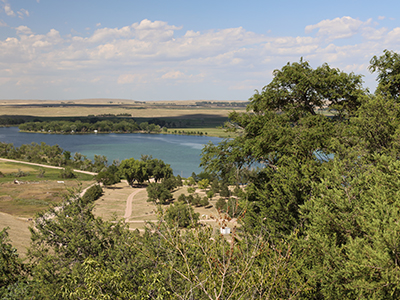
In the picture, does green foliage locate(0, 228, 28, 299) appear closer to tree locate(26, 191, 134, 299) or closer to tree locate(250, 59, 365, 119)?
tree locate(26, 191, 134, 299)

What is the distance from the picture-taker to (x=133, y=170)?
3135 inches

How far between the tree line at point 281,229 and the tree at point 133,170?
6351cm

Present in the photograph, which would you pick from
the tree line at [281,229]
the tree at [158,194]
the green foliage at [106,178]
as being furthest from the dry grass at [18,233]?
the green foliage at [106,178]

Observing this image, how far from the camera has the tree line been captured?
284 inches

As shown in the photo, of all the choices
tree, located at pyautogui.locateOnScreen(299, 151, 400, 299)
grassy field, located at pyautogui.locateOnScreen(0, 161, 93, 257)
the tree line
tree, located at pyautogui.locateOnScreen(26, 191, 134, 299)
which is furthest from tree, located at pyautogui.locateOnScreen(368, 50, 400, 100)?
grassy field, located at pyautogui.locateOnScreen(0, 161, 93, 257)

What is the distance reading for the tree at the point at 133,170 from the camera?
79688 millimetres

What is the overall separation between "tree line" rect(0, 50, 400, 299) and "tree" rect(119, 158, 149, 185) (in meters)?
63.5

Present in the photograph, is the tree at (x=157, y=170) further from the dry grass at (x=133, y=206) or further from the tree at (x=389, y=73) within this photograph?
the tree at (x=389, y=73)

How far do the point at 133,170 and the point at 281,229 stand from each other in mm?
67731

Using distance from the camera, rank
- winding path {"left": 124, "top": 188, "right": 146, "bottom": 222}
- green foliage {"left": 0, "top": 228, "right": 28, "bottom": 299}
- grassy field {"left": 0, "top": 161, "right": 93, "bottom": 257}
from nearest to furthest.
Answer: green foliage {"left": 0, "top": 228, "right": 28, "bottom": 299}, grassy field {"left": 0, "top": 161, "right": 93, "bottom": 257}, winding path {"left": 124, "top": 188, "right": 146, "bottom": 222}

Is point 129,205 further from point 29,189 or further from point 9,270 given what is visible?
point 9,270

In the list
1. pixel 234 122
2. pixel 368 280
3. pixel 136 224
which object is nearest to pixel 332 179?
pixel 368 280

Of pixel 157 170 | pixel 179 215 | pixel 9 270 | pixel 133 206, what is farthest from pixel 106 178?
pixel 9 270

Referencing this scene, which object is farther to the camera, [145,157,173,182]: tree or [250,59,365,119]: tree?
[145,157,173,182]: tree
